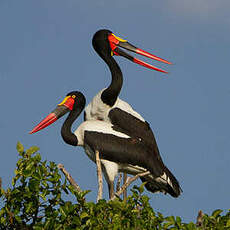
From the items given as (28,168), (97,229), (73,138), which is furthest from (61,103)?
(97,229)

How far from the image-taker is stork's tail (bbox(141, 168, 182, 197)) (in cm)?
1236

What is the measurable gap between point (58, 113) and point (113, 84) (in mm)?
1282

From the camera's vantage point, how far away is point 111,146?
1172 centimetres

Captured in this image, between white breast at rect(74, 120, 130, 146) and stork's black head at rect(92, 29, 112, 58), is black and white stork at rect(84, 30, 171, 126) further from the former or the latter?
white breast at rect(74, 120, 130, 146)

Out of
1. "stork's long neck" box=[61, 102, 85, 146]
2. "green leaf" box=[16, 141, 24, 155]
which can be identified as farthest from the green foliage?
"stork's long neck" box=[61, 102, 85, 146]

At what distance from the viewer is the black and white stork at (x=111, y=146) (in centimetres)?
1166

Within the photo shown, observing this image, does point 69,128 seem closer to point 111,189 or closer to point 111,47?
point 111,189

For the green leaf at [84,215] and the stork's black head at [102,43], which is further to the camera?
the stork's black head at [102,43]

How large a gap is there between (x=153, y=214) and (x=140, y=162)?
3.46 m

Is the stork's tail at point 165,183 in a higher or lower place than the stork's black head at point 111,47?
lower

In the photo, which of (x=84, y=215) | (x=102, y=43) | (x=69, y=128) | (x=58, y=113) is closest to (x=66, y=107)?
(x=58, y=113)

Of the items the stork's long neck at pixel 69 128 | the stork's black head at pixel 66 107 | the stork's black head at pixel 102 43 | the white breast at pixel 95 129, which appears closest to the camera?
the white breast at pixel 95 129

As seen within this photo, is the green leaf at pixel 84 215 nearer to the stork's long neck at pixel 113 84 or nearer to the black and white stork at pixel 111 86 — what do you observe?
the black and white stork at pixel 111 86

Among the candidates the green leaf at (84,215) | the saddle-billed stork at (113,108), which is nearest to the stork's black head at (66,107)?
the saddle-billed stork at (113,108)
